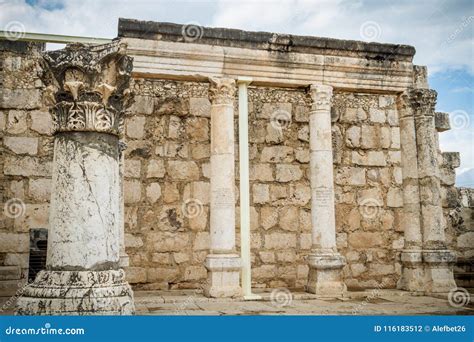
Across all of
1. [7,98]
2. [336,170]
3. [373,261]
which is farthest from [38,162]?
[373,261]

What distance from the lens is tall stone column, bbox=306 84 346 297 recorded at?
7934 mm

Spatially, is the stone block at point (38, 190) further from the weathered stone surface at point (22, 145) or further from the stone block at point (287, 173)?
the stone block at point (287, 173)

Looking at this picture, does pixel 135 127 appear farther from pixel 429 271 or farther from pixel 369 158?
pixel 429 271

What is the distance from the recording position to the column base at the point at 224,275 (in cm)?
737

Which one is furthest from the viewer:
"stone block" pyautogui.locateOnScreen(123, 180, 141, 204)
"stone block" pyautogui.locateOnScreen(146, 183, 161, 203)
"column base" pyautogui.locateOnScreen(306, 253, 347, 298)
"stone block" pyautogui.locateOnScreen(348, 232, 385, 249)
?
"stone block" pyautogui.locateOnScreen(348, 232, 385, 249)

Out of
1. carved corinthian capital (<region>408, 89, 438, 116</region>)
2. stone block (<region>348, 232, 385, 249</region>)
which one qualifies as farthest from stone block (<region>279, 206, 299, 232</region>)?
carved corinthian capital (<region>408, 89, 438, 116</region>)

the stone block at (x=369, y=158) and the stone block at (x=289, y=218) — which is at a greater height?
the stone block at (x=369, y=158)

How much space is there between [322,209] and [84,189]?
16.3 feet

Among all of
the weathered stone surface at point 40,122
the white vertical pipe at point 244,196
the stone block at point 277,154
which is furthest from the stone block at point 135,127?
the stone block at point 277,154

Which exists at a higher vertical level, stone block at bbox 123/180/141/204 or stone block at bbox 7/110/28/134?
stone block at bbox 7/110/28/134

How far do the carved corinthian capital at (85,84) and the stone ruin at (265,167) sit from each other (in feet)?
7.04

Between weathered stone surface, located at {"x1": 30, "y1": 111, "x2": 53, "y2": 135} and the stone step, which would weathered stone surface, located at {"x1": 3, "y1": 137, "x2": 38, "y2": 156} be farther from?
the stone step

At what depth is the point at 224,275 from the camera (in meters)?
7.46

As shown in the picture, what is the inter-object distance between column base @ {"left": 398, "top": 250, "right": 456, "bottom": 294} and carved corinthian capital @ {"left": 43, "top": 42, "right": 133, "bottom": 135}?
Result: 6313 millimetres
